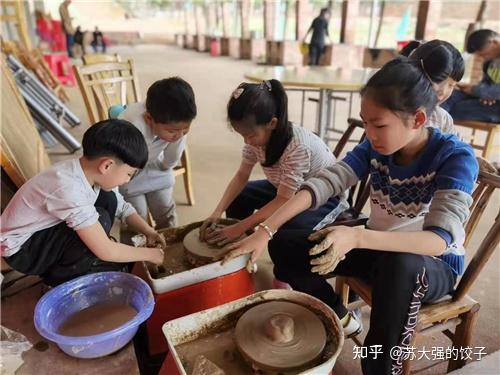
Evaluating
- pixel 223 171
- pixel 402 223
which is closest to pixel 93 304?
pixel 402 223

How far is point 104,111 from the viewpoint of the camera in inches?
97.1

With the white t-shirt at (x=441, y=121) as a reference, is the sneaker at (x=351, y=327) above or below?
below

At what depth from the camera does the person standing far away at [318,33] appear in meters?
7.73

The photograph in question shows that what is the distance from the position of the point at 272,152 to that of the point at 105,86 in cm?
147

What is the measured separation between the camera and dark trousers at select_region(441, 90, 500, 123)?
3086 mm

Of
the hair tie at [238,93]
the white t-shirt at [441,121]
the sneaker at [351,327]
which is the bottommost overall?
the sneaker at [351,327]

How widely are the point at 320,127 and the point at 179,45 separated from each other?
16.3 m

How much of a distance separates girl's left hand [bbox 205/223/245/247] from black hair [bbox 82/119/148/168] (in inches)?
17.1

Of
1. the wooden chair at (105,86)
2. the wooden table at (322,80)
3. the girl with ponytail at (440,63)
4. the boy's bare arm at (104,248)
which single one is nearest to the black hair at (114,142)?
the boy's bare arm at (104,248)

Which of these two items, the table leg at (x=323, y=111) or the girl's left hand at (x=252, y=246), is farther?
the table leg at (x=323, y=111)

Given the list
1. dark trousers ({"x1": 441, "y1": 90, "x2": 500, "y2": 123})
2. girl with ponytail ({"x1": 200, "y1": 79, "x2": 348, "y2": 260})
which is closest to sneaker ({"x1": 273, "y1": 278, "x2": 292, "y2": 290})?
girl with ponytail ({"x1": 200, "y1": 79, "x2": 348, "y2": 260})

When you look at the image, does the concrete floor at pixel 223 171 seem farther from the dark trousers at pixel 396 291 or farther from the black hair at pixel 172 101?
the black hair at pixel 172 101

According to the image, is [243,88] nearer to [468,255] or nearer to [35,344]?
[35,344]

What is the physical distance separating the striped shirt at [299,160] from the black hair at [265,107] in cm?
4
